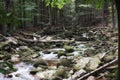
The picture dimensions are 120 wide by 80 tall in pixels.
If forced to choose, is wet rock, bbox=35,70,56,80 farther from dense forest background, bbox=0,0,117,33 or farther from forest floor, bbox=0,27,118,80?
dense forest background, bbox=0,0,117,33

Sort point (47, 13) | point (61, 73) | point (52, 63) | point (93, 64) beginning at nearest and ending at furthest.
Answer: point (61, 73) → point (93, 64) → point (52, 63) → point (47, 13)

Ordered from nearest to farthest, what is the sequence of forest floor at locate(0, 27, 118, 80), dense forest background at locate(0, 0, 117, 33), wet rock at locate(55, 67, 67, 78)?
dense forest background at locate(0, 0, 117, 33), forest floor at locate(0, 27, 118, 80), wet rock at locate(55, 67, 67, 78)

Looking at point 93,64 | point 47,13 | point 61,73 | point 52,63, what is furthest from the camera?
point 47,13

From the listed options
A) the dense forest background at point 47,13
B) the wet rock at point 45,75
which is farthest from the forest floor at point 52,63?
the dense forest background at point 47,13

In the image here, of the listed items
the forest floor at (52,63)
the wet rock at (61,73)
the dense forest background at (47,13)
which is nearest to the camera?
the dense forest background at (47,13)

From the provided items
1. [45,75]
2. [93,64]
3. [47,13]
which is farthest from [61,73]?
[47,13]

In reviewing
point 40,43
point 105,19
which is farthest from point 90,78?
point 105,19

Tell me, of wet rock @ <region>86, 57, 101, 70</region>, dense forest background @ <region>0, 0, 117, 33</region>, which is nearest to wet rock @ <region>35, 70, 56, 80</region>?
wet rock @ <region>86, 57, 101, 70</region>

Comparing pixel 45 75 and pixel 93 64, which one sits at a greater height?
pixel 93 64

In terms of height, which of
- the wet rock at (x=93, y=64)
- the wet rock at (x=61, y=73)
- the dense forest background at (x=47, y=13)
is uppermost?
the dense forest background at (x=47, y=13)

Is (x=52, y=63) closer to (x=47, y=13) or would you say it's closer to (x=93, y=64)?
(x=93, y=64)

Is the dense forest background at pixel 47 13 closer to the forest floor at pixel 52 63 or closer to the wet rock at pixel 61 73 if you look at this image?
the forest floor at pixel 52 63

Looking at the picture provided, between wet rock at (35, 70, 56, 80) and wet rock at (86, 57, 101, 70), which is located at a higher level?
wet rock at (86, 57, 101, 70)

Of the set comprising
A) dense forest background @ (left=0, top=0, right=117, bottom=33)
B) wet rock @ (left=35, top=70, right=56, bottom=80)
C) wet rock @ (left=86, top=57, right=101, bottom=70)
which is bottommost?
wet rock @ (left=35, top=70, right=56, bottom=80)
